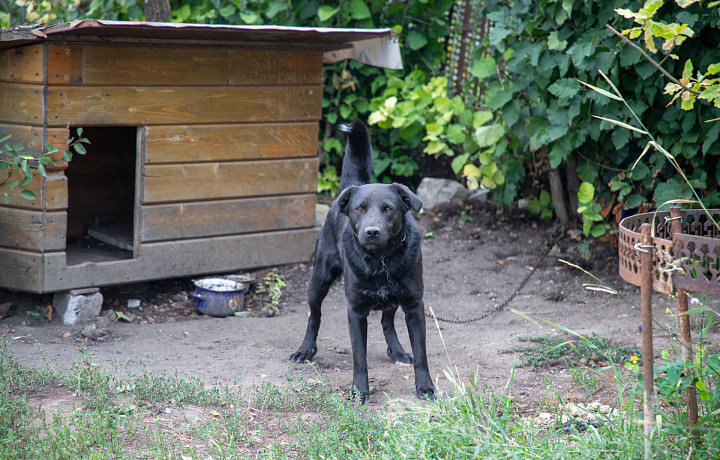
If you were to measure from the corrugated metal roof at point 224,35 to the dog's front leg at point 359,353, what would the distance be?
207cm

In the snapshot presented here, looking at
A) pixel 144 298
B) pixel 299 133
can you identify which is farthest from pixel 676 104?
pixel 144 298

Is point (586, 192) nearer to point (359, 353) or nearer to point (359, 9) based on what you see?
point (359, 353)

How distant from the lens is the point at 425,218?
24.4 feet

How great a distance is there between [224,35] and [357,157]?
144 centimetres

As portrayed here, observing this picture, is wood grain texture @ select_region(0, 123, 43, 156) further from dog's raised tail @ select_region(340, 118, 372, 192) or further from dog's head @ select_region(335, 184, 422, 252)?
dog's head @ select_region(335, 184, 422, 252)

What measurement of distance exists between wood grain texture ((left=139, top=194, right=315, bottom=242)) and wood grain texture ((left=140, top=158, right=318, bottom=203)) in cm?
6

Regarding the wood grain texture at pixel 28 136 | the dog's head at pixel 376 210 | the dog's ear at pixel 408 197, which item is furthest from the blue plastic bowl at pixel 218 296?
the dog's ear at pixel 408 197

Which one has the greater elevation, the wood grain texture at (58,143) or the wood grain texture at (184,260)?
the wood grain texture at (58,143)

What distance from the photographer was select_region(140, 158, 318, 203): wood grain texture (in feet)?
17.5

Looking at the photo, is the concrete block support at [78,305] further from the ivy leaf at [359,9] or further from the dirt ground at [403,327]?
the ivy leaf at [359,9]

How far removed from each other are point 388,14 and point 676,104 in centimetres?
364

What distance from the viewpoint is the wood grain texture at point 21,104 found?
4711mm

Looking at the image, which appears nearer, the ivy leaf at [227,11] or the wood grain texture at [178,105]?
the wood grain texture at [178,105]

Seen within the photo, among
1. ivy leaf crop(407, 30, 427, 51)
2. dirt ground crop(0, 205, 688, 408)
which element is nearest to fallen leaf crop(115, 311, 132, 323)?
dirt ground crop(0, 205, 688, 408)
